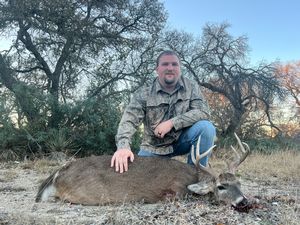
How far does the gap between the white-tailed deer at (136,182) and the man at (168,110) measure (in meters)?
0.52

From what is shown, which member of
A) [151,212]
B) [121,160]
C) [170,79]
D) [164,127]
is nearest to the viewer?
[151,212]

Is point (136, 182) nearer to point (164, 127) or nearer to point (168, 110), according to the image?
point (164, 127)

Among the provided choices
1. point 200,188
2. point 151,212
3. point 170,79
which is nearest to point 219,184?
point 200,188

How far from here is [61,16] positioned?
13266mm

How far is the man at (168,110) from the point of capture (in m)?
5.13

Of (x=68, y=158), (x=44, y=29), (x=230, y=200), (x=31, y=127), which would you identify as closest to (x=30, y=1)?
(x=44, y=29)

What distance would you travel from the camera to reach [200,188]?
4461mm

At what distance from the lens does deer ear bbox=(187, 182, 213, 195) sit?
4.46 meters

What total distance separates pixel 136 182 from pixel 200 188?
1.99ft

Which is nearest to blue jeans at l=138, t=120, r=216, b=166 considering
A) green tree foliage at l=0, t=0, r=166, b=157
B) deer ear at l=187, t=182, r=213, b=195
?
deer ear at l=187, t=182, r=213, b=195

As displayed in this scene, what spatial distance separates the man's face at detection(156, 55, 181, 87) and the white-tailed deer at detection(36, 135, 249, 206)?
1.00 metres

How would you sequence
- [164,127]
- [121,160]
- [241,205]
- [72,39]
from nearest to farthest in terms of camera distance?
[241,205] → [121,160] → [164,127] → [72,39]

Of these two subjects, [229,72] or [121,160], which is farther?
[229,72]

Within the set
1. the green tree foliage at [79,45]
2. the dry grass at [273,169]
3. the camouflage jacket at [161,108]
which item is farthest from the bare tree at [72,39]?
the camouflage jacket at [161,108]
